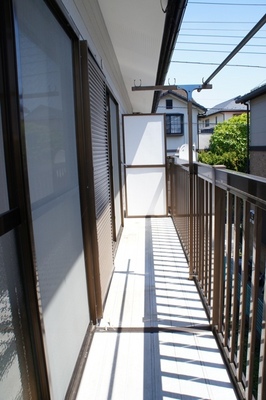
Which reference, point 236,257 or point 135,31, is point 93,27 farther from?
point 236,257

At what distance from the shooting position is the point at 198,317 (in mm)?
2242

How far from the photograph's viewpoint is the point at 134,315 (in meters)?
2.30

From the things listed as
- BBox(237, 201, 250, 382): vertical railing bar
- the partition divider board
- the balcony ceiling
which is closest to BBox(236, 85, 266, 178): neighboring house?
the partition divider board

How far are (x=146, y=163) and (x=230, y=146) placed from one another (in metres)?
16.0

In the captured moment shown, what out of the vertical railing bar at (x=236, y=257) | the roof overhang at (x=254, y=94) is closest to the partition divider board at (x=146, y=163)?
the vertical railing bar at (x=236, y=257)

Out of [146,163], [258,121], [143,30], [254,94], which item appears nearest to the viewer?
[143,30]

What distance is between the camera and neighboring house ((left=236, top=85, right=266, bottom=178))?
10354 millimetres

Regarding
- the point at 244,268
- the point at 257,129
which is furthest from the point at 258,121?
the point at 244,268

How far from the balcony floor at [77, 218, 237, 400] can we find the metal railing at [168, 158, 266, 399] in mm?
114

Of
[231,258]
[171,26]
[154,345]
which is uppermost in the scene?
[171,26]

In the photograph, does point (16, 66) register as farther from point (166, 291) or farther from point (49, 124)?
point (166, 291)

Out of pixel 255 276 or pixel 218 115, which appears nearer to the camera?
pixel 255 276

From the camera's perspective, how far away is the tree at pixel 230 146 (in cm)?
1888

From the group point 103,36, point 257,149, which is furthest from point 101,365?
point 257,149
